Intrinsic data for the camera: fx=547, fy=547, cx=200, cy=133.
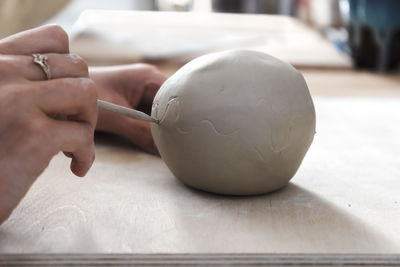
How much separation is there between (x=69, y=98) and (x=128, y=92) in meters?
0.45

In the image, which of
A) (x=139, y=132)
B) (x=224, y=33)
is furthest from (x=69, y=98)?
(x=224, y=33)

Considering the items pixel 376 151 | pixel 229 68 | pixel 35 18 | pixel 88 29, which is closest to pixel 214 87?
pixel 229 68

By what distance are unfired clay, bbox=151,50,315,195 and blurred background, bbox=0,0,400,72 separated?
1023mm

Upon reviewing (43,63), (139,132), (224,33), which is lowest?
(224,33)

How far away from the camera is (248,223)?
761 millimetres

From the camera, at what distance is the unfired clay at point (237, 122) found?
2.64ft

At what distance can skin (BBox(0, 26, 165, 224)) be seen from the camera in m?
0.66

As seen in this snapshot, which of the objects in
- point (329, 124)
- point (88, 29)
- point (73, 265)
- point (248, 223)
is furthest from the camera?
point (88, 29)

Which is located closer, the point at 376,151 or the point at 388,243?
the point at 388,243

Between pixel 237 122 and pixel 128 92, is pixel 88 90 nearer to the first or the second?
pixel 237 122

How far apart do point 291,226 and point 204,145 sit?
0.17 metres

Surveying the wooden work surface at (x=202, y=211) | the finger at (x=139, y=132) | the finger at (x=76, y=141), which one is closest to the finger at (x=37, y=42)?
the finger at (x=76, y=141)

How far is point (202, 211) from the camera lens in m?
0.80

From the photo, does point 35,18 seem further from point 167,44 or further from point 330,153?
point 330,153
